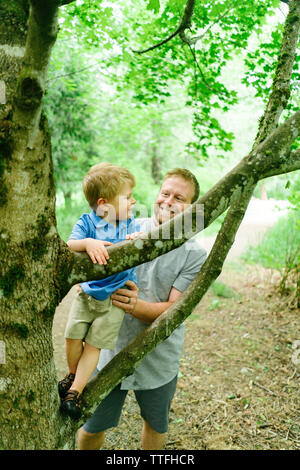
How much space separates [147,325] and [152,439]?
97 centimetres

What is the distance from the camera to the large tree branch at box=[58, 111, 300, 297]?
134 cm

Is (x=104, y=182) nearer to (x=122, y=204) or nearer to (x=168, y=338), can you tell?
(x=122, y=204)

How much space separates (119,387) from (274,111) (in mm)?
2034

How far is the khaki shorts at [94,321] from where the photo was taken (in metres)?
1.84

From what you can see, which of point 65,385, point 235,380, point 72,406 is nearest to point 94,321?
point 65,385

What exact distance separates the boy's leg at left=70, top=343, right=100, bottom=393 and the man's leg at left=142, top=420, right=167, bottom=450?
92 centimetres

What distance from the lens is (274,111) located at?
173cm

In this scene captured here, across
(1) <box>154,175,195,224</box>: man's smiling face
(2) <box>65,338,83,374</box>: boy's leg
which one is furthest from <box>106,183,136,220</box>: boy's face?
(2) <box>65,338,83,374</box>: boy's leg

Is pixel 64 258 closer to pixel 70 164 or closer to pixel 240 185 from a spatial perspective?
pixel 240 185

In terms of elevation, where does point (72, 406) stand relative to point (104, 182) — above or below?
below

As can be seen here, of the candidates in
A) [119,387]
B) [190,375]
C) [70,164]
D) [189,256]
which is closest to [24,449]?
[119,387]

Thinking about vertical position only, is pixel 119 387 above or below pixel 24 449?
below

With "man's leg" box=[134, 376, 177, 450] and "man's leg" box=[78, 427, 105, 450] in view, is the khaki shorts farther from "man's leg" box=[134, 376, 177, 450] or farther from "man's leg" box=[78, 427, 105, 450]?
"man's leg" box=[78, 427, 105, 450]

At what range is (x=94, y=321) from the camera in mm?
1874
